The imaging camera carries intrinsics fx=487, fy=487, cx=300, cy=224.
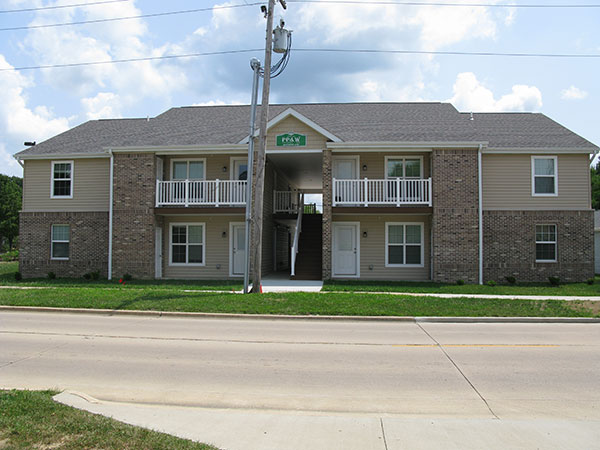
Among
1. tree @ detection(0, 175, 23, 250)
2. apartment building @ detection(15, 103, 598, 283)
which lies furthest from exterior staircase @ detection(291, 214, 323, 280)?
tree @ detection(0, 175, 23, 250)

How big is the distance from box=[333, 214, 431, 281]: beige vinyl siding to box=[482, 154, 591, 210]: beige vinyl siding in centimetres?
290

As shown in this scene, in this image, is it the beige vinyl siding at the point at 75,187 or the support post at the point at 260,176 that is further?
the beige vinyl siding at the point at 75,187

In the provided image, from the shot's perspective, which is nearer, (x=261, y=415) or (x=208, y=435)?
(x=208, y=435)

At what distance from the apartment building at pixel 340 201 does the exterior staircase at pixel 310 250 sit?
0.09m

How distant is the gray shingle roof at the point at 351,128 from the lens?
20406 millimetres

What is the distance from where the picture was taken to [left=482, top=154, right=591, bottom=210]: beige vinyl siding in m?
20.0

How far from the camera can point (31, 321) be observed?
11.6 m

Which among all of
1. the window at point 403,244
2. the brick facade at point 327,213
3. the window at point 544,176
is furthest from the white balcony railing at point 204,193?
the window at point 544,176

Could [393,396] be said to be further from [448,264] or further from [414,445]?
[448,264]

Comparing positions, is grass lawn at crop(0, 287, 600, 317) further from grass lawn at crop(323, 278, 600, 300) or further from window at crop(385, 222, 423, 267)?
window at crop(385, 222, 423, 267)

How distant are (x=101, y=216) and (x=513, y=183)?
17510 mm

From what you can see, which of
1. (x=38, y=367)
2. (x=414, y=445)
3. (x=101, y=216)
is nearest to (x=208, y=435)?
(x=414, y=445)

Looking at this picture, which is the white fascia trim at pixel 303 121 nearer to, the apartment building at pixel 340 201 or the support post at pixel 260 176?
the apartment building at pixel 340 201

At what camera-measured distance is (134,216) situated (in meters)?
20.1
